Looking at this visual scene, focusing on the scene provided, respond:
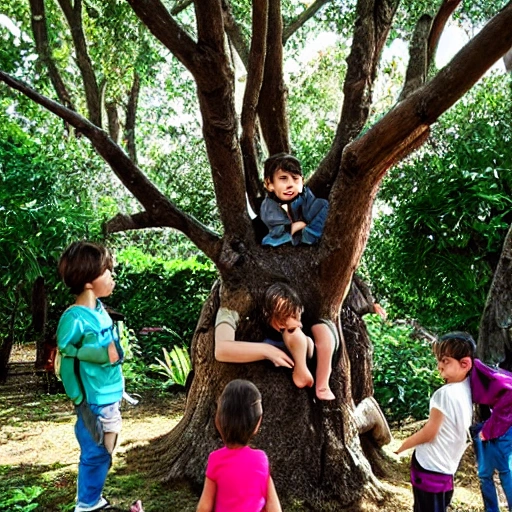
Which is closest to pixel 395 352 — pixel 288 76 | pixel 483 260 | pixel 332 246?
pixel 483 260

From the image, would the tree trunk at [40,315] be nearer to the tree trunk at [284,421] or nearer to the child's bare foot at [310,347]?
the tree trunk at [284,421]

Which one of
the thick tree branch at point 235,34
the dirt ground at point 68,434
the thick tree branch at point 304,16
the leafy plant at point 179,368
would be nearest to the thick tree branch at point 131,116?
the thick tree branch at point 304,16

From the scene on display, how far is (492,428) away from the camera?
338 centimetres

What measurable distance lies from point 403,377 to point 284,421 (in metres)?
3.35

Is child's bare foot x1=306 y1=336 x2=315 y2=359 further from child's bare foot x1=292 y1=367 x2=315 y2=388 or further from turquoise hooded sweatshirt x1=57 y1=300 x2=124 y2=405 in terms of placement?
turquoise hooded sweatshirt x1=57 y1=300 x2=124 y2=405

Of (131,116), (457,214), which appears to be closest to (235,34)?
(457,214)

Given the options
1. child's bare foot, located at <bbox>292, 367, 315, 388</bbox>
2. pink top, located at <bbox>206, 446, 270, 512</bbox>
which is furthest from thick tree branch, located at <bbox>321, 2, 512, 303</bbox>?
pink top, located at <bbox>206, 446, 270, 512</bbox>

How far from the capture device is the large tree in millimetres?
3529

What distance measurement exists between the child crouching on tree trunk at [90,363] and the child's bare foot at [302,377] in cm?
113

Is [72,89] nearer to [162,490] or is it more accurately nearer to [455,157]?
[455,157]

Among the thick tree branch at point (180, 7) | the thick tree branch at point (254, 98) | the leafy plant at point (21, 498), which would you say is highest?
the thick tree branch at point (180, 7)

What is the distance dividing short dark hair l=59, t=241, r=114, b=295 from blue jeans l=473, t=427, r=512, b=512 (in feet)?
7.63

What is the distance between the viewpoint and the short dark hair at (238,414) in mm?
2422

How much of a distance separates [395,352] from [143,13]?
16.5 feet
